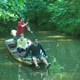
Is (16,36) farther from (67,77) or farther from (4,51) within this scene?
(67,77)

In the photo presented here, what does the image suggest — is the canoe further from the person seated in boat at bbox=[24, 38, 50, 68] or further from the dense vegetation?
the dense vegetation

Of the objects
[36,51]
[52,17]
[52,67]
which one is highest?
[36,51]

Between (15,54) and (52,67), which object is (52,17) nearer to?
(15,54)

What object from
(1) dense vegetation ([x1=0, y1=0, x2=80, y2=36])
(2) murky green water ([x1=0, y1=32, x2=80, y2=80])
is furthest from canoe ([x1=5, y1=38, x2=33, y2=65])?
(1) dense vegetation ([x1=0, y1=0, x2=80, y2=36])

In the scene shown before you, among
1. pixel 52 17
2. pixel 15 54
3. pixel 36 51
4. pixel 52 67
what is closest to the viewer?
pixel 36 51

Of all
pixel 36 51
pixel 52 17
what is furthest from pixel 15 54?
pixel 52 17

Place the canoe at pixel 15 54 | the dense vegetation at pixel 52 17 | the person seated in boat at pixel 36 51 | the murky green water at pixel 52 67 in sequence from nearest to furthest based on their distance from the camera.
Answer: the murky green water at pixel 52 67 < the person seated in boat at pixel 36 51 < the canoe at pixel 15 54 < the dense vegetation at pixel 52 17

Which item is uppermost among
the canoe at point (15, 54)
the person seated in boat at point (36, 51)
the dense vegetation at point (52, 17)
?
the person seated in boat at point (36, 51)

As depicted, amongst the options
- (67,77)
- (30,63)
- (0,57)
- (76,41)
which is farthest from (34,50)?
(76,41)

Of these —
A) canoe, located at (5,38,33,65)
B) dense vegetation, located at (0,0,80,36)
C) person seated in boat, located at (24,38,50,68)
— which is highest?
person seated in boat, located at (24,38,50,68)

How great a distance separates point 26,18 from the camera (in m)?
32.0

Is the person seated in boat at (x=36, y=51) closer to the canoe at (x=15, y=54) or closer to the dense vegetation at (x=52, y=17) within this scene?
the canoe at (x=15, y=54)

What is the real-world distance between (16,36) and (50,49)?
2.16m

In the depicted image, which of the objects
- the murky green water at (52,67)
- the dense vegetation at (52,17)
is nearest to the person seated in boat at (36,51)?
the murky green water at (52,67)
